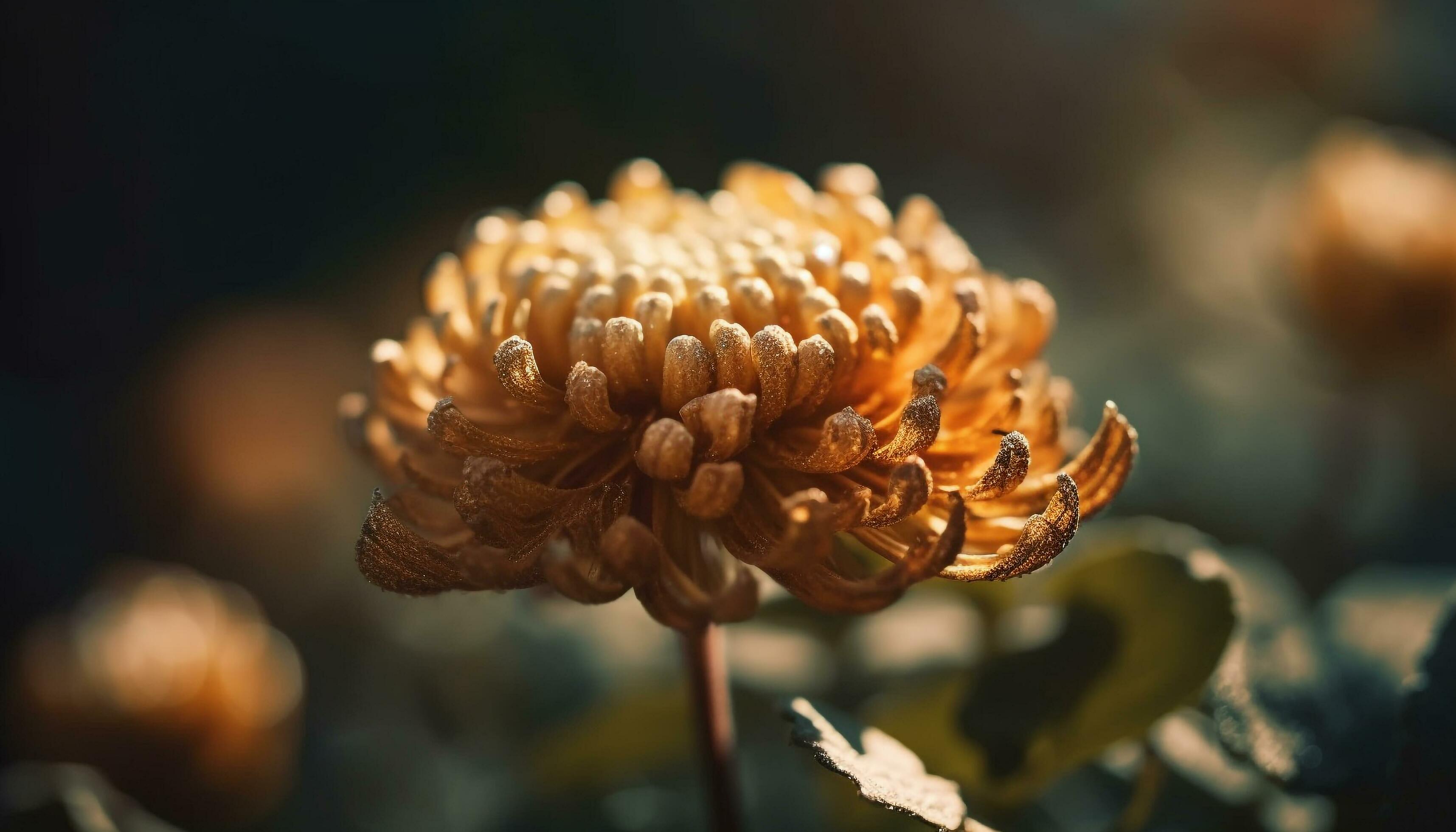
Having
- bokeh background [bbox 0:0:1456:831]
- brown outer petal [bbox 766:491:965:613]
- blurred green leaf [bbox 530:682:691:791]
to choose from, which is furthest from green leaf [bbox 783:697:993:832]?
bokeh background [bbox 0:0:1456:831]

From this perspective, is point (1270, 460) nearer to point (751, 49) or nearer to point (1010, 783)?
point (1010, 783)

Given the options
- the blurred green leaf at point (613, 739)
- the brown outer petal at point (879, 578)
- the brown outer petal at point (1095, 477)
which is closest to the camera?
the brown outer petal at point (879, 578)

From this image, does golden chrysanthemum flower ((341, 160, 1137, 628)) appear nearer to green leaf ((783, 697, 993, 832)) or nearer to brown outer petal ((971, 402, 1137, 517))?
brown outer petal ((971, 402, 1137, 517))

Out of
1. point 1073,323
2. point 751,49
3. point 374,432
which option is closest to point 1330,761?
point 374,432

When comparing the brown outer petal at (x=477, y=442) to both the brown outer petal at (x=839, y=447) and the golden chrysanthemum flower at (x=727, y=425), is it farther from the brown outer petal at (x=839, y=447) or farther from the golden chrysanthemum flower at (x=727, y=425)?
the brown outer petal at (x=839, y=447)

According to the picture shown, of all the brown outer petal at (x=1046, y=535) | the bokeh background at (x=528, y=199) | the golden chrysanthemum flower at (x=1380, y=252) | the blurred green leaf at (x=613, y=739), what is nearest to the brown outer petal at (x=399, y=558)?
the brown outer petal at (x=1046, y=535)

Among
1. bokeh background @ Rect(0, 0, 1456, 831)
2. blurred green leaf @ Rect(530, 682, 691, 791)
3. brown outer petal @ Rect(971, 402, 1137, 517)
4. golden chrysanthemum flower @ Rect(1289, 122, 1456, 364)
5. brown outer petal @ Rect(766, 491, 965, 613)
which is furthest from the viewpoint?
bokeh background @ Rect(0, 0, 1456, 831)
